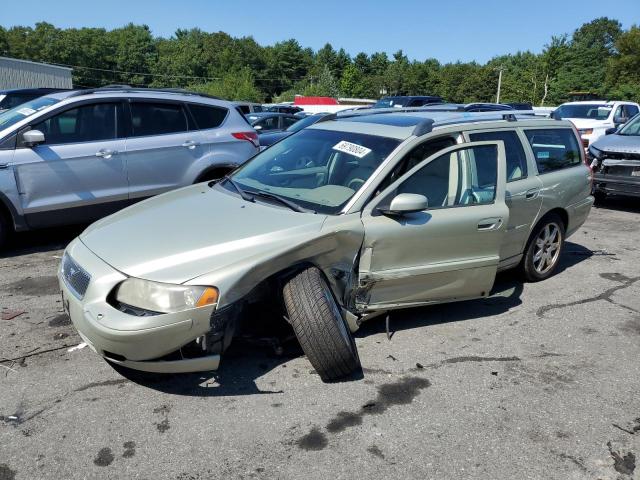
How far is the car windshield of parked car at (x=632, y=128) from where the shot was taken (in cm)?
1016

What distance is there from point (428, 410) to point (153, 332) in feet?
5.56

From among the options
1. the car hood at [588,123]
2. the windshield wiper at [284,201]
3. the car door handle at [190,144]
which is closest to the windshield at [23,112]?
the car door handle at [190,144]

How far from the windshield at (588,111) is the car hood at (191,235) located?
1450 cm

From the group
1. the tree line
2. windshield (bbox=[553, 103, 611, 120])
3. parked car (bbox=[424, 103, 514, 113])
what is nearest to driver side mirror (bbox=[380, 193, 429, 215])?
parked car (bbox=[424, 103, 514, 113])

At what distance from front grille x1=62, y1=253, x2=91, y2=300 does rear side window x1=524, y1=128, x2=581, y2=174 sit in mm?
4146

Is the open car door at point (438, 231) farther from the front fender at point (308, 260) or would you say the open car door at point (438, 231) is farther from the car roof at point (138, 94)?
the car roof at point (138, 94)

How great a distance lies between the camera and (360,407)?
3277 mm

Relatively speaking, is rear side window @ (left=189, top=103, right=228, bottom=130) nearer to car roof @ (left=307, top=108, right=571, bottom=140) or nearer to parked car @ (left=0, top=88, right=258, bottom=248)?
parked car @ (left=0, top=88, right=258, bottom=248)

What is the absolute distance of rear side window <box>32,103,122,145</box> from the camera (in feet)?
20.1

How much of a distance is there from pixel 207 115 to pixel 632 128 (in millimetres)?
8105

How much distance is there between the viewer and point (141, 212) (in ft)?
13.4

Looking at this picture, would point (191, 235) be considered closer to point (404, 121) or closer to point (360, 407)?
point (360, 407)

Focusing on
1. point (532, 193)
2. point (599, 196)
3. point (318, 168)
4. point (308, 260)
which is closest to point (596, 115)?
point (599, 196)

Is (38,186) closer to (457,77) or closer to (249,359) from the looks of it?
(249,359)
